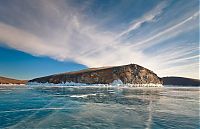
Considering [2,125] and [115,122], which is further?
[115,122]

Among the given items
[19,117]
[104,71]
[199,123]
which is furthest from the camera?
[104,71]

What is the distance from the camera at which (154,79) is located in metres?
110

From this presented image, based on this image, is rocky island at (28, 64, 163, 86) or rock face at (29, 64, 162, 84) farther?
rock face at (29, 64, 162, 84)

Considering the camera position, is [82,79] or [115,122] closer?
[115,122]

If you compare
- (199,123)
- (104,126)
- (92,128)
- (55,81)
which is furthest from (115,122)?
(55,81)

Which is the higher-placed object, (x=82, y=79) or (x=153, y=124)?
(x=82, y=79)

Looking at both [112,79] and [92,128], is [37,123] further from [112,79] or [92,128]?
[112,79]

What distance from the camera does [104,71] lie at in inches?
4156

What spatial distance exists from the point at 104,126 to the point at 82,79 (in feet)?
307

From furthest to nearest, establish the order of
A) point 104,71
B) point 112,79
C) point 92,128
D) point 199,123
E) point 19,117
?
point 104,71
point 112,79
point 19,117
point 199,123
point 92,128

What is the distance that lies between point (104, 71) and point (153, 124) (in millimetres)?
96842

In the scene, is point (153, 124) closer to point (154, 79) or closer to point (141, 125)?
point (141, 125)

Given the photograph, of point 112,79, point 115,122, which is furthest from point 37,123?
point 112,79

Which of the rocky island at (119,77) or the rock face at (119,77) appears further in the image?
the rock face at (119,77)
